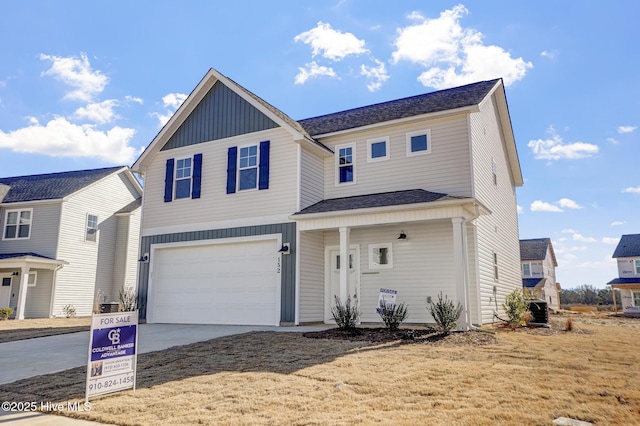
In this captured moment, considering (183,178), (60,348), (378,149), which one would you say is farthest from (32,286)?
(378,149)

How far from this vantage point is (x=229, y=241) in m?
14.4

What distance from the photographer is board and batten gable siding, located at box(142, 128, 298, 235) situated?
13.9 metres

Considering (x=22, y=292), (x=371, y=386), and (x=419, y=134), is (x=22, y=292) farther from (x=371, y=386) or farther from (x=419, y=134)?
(x=371, y=386)

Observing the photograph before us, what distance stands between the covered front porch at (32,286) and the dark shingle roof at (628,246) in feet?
128

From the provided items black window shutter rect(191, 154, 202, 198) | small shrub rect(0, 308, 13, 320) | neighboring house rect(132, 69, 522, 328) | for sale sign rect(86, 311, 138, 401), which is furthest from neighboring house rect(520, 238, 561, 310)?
for sale sign rect(86, 311, 138, 401)

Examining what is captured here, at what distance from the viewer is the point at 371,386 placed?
564 centimetres

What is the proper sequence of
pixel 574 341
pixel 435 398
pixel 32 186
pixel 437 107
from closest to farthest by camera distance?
pixel 435 398
pixel 574 341
pixel 437 107
pixel 32 186

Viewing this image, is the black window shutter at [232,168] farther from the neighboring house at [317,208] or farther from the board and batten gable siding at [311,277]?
the board and batten gable siding at [311,277]

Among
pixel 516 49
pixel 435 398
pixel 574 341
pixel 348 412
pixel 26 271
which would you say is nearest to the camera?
pixel 348 412

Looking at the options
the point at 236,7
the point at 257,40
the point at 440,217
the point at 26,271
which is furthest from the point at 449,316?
the point at 26,271

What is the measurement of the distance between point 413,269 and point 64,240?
18.3m

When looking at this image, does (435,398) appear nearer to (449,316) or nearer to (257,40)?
(449,316)

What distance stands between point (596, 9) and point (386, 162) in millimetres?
6460

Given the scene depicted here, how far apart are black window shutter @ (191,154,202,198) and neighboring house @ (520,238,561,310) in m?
29.1
